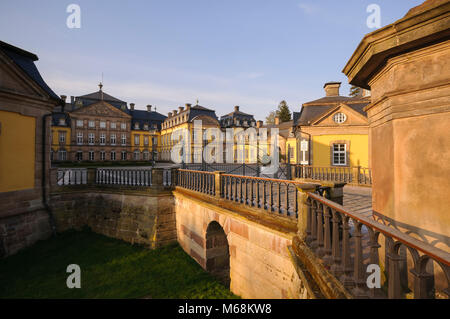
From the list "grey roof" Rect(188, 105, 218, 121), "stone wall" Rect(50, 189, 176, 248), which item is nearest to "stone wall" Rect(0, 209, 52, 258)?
"stone wall" Rect(50, 189, 176, 248)

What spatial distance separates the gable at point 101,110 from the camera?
4134 centimetres

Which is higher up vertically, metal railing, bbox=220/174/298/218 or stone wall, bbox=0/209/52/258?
metal railing, bbox=220/174/298/218

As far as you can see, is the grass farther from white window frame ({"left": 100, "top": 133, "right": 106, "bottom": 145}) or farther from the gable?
the gable

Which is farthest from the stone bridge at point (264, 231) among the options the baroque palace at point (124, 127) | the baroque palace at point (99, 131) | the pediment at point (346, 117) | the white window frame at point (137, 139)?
the white window frame at point (137, 139)

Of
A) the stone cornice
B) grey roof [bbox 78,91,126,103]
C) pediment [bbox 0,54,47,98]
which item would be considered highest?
grey roof [bbox 78,91,126,103]

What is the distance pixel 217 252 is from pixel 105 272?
4.19 m

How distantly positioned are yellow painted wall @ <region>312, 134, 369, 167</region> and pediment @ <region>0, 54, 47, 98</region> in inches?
675

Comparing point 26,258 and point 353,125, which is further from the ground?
A: point 353,125

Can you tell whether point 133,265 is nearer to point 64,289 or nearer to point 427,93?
point 64,289

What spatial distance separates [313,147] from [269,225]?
1423 cm

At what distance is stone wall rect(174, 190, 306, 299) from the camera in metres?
4.74

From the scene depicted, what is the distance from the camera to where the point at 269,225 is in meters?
4.86

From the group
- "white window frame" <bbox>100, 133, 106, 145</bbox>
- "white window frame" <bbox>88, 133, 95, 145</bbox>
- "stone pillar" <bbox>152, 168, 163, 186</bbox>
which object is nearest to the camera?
"stone pillar" <bbox>152, 168, 163, 186</bbox>

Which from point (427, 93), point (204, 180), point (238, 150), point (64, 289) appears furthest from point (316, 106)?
point (238, 150)
